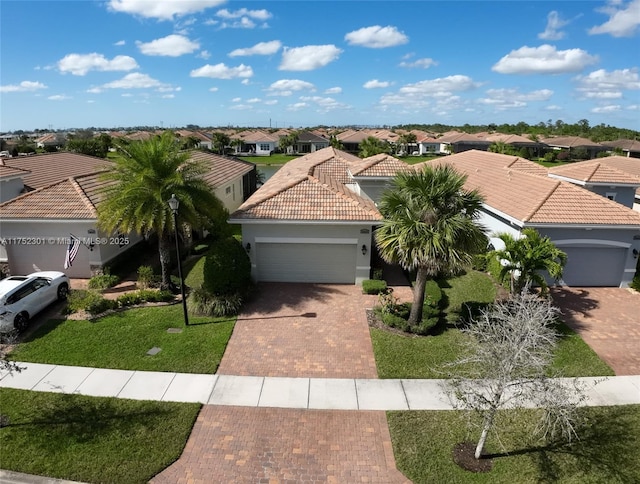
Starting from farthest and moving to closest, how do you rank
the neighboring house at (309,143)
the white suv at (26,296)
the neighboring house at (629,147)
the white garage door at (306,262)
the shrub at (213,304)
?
the neighboring house at (309,143)
the neighboring house at (629,147)
the white garage door at (306,262)
the shrub at (213,304)
the white suv at (26,296)

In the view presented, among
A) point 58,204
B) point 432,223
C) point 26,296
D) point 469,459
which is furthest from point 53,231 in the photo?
point 469,459

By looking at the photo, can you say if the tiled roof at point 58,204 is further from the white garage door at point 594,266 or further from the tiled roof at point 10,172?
the white garage door at point 594,266

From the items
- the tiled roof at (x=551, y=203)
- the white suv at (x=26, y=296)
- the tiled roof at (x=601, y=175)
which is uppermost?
the tiled roof at (x=601, y=175)

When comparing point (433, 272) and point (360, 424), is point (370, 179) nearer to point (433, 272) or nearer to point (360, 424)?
point (433, 272)

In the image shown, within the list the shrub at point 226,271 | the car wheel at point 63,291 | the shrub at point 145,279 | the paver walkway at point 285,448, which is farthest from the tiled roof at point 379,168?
the paver walkway at point 285,448

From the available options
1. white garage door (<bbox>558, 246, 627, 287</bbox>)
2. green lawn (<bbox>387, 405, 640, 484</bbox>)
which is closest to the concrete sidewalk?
green lawn (<bbox>387, 405, 640, 484</bbox>)

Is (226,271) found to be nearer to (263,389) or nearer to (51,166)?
(263,389)

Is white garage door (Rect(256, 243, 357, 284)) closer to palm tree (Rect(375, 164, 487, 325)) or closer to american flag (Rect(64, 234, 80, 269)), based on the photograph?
palm tree (Rect(375, 164, 487, 325))
